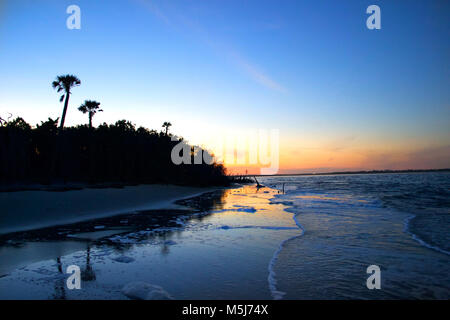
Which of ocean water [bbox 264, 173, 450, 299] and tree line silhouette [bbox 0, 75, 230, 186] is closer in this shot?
ocean water [bbox 264, 173, 450, 299]

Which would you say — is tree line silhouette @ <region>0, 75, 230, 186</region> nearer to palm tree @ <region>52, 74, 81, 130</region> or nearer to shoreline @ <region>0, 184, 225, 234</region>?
palm tree @ <region>52, 74, 81, 130</region>

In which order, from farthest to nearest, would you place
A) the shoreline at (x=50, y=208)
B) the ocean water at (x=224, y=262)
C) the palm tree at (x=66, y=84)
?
the palm tree at (x=66, y=84)
the shoreline at (x=50, y=208)
the ocean water at (x=224, y=262)

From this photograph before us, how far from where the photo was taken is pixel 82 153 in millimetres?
38000

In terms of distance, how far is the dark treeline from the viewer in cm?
3016

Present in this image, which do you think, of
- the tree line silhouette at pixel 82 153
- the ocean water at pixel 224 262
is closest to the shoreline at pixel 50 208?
the ocean water at pixel 224 262

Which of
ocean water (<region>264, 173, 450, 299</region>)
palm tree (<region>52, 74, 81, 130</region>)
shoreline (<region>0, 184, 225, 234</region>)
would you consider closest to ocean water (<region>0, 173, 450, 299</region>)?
ocean water (<region>264, 173, 450, 299</region>)

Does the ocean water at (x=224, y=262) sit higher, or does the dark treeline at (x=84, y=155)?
the dark treeline at (x=84, y=155)

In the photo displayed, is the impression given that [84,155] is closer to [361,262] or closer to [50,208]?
[50,208]

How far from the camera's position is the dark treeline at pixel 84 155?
30.2 metres

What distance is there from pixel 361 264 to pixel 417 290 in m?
1.53

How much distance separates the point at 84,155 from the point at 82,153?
1.28 feet

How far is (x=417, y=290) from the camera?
17.0 feet

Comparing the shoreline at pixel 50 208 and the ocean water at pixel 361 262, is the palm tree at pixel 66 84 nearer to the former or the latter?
the shoreline at pixel 50 208
